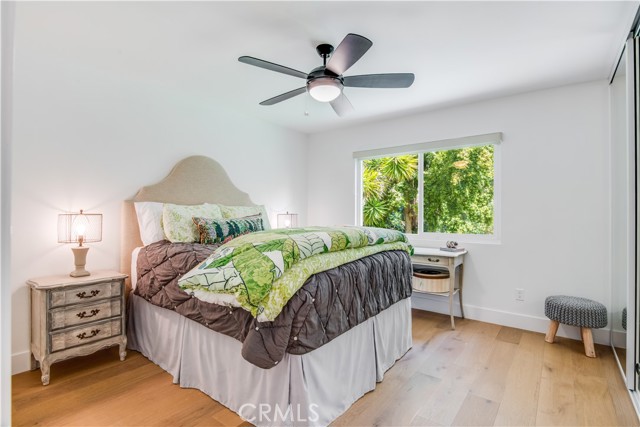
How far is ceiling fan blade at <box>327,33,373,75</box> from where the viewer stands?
1854 mm

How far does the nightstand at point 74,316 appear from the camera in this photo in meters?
2.25

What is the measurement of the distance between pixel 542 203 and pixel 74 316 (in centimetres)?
416

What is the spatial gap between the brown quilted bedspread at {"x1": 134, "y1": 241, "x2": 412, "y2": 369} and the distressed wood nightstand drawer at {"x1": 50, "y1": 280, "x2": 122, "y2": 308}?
199mm

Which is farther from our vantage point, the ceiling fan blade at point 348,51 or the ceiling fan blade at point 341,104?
the ceiling fan blade at point 341,104

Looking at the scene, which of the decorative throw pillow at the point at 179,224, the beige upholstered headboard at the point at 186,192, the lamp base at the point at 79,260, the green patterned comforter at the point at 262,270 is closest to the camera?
the green patterned comforter at the point at 262,270

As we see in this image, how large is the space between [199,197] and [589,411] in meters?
3.56

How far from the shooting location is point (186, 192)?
11.1 ft

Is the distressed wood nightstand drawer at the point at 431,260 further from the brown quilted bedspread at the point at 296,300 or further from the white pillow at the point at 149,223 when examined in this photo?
the white pillow at the point at 149,223

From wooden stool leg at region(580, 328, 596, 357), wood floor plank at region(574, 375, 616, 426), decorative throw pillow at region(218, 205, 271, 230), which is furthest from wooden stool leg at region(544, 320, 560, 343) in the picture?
decorative throw pillow at region(218, 205, 271, 230)

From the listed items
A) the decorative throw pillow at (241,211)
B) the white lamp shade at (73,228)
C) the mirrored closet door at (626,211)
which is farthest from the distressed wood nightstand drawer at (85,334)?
the mirrored closet door at (626,211)

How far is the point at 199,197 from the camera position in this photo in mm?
3484

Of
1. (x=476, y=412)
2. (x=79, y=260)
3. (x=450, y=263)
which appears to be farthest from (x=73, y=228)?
(x=450, y=263)

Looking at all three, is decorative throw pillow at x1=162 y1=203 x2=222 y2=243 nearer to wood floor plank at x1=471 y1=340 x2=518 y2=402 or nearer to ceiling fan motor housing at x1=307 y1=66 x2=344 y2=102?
ceiling fan motor housing at x1=307 y1=66 x2=344 y2=102

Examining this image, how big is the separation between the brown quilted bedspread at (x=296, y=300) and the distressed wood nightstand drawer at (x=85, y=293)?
20 cm
